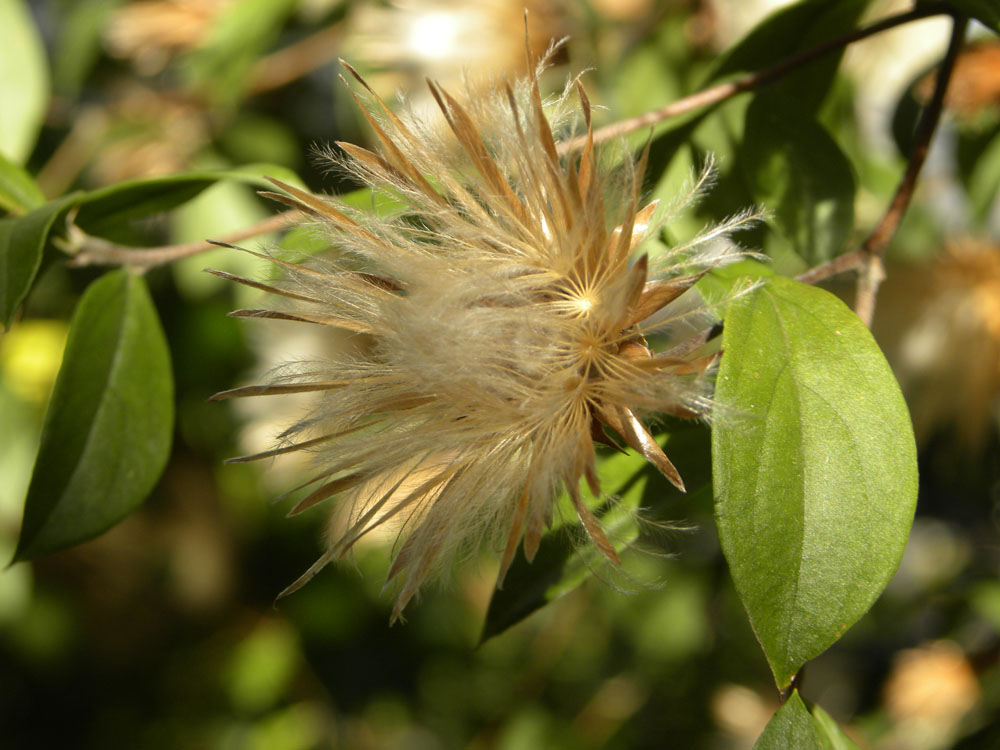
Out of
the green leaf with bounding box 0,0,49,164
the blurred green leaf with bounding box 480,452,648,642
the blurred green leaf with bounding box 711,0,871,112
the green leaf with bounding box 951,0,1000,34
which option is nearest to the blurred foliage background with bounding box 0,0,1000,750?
the green leaf with bounding box 0,0,49,164

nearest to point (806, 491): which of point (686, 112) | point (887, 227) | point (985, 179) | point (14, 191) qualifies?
point (887, 227)

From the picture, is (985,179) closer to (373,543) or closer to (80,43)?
(373,543)

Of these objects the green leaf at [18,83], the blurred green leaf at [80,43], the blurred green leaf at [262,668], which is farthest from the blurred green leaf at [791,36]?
the blurred green leaf at [262,668]

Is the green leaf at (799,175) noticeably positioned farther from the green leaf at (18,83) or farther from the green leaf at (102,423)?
the green leaf at (18,83)

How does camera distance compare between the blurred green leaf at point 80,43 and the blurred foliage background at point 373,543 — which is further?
the blurred green leaf at point 80,43

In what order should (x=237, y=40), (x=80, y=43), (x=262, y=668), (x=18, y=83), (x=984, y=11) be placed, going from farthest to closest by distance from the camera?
(x=262, y=668) < (x=80, y=43) < (x=237, y=40) < (x=18, y=83) < (x=984, y=11)

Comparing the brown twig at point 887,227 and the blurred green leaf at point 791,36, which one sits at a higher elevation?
the blurred green leaf at point 791,36
